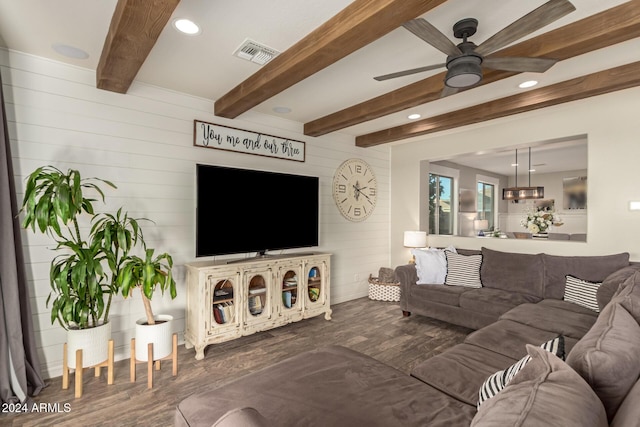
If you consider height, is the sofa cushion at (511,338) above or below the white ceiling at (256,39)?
below

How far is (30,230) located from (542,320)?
4.20m

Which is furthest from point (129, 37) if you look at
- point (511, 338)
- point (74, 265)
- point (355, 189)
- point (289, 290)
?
point (355, 189)

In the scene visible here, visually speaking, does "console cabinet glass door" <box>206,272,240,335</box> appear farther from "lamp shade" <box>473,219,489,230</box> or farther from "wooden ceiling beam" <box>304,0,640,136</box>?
"lamp shade" <box>473,219,489,230</box>

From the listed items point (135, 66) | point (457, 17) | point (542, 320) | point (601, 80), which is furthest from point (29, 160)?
point (601, 80)

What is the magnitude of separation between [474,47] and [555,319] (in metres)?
2.21

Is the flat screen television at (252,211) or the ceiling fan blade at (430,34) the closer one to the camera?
the ceiling fan blade at (430,34)

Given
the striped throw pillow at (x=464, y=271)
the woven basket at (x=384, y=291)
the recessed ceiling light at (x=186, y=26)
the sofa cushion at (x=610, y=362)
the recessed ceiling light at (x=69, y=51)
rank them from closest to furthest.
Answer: the sofa cushion at (x=610, y=362) < the recessed ceiling light at (x=186, y=26) < the recessed ceiling light at (x=69, y=51) < the striped throw pillow at (x=464, y=271) < the woven basket at (x=384, y=291)

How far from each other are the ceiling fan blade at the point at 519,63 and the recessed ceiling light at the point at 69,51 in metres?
2.99

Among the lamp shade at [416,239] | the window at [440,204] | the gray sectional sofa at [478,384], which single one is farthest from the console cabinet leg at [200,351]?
the window at [440,204]

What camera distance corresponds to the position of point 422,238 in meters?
4.91

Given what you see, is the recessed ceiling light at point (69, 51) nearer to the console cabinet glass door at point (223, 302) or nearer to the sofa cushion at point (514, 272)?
the console cabinet glass door at point (223, 302)

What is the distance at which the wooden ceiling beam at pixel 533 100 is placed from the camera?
2764 mm

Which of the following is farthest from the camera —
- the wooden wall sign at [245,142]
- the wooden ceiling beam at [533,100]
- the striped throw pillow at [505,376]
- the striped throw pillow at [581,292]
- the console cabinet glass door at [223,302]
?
the wooden wall sign at [245,142]

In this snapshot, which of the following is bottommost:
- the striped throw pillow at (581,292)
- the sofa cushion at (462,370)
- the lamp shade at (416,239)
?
the sofa cushion at (462,370)
